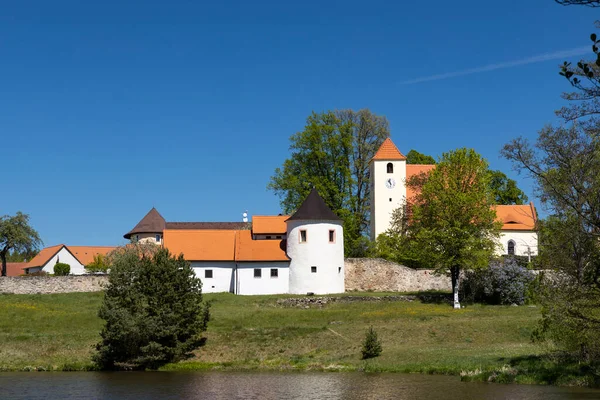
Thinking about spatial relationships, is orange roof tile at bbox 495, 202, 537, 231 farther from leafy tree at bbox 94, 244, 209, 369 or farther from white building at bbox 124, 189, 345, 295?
leafy tree at bbox 94, 244, 209, 369

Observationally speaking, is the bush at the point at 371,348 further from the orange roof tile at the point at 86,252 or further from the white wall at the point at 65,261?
the orange roof tile at the point at 86,252

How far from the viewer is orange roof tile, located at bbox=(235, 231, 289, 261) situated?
50.3m

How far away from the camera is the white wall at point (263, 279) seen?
50062mm

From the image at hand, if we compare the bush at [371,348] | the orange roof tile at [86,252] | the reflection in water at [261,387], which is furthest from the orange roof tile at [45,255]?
the bush at [371,348]

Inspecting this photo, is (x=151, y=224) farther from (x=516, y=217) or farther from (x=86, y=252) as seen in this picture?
(x=516, y=217)

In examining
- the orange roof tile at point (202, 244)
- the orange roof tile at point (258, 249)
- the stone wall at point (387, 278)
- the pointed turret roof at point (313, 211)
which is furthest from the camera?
the stone wall at point (387, 278)

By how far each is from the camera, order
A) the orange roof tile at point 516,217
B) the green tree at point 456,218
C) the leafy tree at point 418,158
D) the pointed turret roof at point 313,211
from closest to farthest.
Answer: the green tree at point 456,218, the pointed turret roof at point 313,211, the orange roof tile at point 516,217, the leafy tree at point 418,158

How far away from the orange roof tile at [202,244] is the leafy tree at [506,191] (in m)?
34.5

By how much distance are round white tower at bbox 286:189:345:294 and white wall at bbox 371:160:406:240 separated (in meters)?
12.9

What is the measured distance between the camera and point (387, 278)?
172 ft

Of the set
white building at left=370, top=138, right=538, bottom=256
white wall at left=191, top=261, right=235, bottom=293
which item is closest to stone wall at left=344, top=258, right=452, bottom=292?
white wall at left=191, top=261, right=235, bottom=293

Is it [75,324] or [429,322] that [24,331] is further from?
[429,322]

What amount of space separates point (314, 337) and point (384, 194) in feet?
94.0

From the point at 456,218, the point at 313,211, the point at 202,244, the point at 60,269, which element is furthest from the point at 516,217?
the point at 60,269
